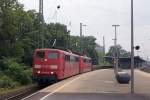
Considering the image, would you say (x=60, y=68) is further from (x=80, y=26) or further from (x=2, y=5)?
(x=80, y=26)

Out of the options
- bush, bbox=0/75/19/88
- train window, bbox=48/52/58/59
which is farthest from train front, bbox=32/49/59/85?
bush, bbox=0/75/19/88

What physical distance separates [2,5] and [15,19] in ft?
7.13

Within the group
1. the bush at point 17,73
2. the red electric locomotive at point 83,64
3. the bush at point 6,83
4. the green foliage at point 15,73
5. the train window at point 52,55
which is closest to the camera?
the bush at point 6,83

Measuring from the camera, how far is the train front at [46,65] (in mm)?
40719

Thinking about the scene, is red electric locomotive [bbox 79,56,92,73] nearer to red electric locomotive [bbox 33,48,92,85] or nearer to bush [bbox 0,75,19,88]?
red electric locomotive [bbox 33,48,92,85]

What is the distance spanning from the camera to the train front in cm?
4072

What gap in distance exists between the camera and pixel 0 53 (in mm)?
51969

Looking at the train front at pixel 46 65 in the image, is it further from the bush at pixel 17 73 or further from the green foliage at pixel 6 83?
the green foliage at pixel 6 83

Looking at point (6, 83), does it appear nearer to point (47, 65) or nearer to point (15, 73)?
point (47, 65)

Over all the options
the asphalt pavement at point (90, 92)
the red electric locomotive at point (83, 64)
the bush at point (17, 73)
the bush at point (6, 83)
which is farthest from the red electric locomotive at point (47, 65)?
the red electric locomotive at point (83, 64)

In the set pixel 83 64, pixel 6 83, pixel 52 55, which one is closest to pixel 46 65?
pixel 52 55

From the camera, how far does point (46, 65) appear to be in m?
41.0

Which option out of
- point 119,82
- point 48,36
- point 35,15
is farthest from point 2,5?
point 48,36

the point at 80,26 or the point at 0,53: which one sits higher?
the point at 80,26
